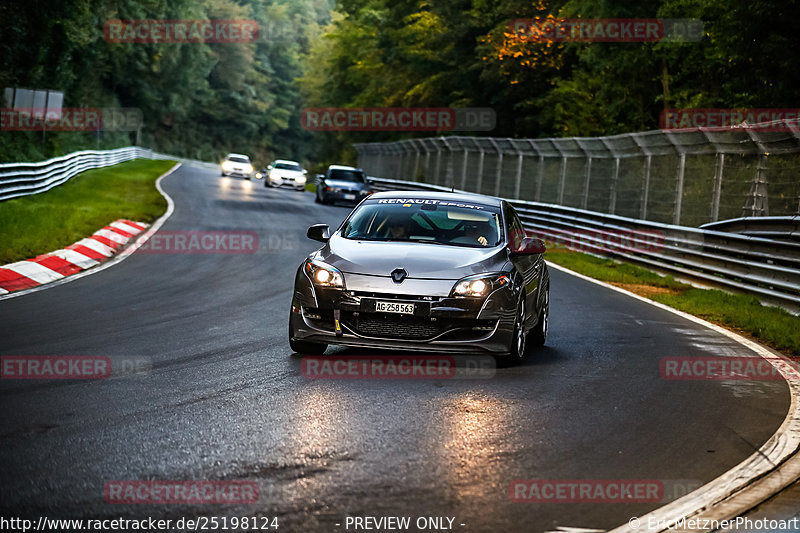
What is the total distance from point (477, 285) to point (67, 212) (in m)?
15.6

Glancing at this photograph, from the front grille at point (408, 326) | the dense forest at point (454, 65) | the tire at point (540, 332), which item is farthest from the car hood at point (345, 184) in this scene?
the front grille at point (408, 326)

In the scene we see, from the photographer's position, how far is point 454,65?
188ft

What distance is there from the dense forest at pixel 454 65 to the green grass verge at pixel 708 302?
9.54m

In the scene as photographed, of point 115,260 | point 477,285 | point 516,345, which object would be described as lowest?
point 115,260

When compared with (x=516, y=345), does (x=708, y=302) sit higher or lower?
lower

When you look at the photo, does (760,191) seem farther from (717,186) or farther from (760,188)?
(717,186)

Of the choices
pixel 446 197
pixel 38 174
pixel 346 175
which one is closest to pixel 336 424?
pixel 446 197

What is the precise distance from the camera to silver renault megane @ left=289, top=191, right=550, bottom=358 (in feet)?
29.0

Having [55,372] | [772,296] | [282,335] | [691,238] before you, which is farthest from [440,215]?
[691,238]

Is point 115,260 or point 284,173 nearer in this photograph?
point 115,260

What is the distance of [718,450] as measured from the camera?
6.79 m

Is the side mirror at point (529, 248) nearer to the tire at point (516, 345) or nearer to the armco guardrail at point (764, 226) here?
the tire at point (516, 345)

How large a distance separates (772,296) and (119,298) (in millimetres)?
9122

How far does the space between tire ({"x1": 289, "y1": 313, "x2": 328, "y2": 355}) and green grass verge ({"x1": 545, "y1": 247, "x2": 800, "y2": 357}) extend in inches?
213
